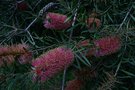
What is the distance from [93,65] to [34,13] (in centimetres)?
40

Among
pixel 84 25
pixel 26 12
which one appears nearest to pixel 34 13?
pixel 26 12

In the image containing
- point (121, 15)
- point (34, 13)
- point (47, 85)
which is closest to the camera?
point (47, 85)

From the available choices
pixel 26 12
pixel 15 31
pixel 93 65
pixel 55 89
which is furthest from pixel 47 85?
pixel 26 12

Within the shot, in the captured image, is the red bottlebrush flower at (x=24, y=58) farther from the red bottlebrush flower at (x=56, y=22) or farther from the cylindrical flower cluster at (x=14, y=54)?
the red bottlebrush flower at (x=56, y=22)

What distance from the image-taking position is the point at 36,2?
1391 millimetres

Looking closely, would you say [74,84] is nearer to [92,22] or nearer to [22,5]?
[92,22]

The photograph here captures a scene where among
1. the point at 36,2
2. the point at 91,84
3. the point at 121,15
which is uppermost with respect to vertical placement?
the point at 36,2

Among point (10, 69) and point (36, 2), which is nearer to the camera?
point (10, 69)

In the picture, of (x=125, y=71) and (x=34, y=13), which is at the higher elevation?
(x=34, y=13)

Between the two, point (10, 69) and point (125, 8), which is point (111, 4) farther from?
point (10, 69)

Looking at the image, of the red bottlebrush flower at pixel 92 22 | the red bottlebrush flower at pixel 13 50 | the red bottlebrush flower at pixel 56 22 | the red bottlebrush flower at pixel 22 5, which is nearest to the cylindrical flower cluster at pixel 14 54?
the red bottlebrush flower at pixel 13 50

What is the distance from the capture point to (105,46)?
100 centimetres

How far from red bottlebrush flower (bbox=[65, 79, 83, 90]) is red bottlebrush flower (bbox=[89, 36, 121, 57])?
4.3 inches

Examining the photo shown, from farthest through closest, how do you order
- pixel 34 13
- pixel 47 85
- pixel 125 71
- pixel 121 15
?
1. pixel 34 13
2. pixel 121 15
3. pixel 125 71
4. pixel 47 85
